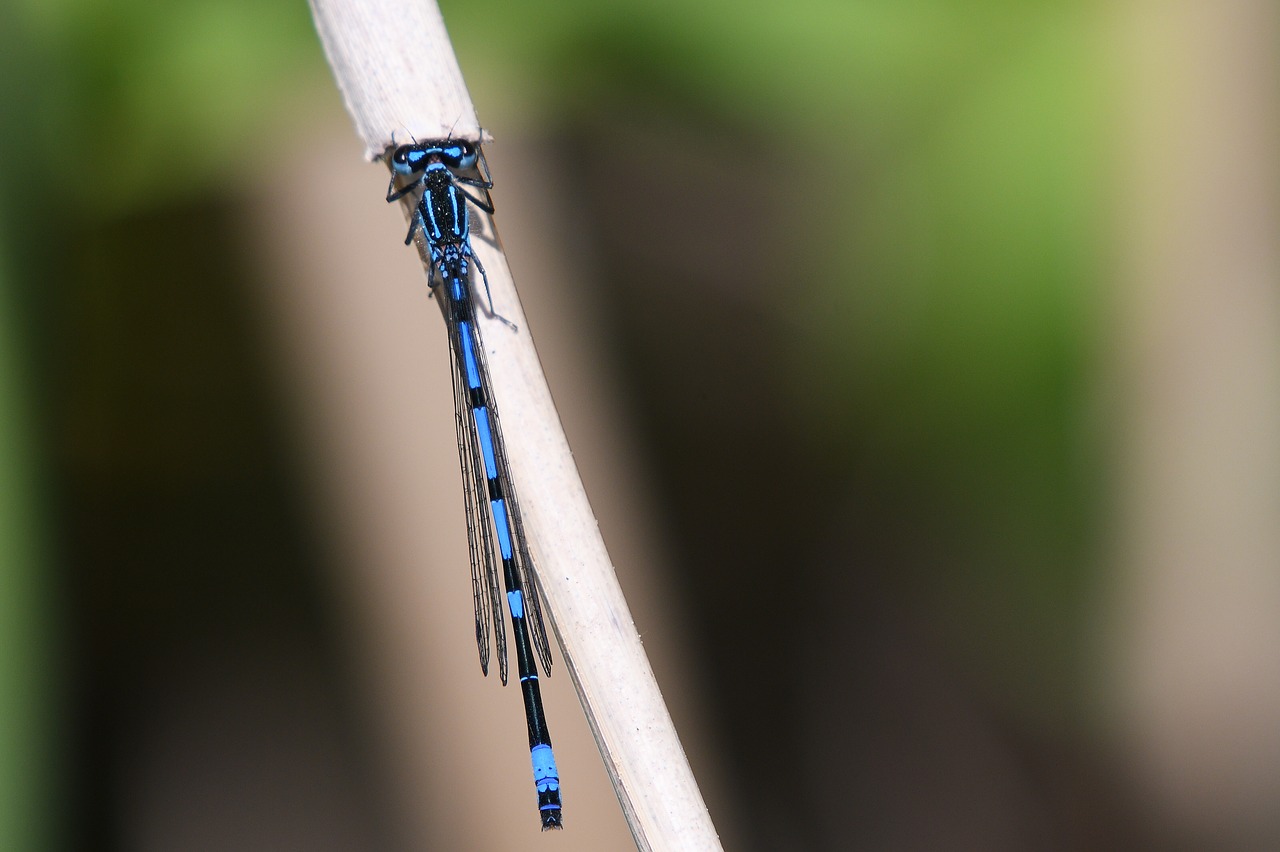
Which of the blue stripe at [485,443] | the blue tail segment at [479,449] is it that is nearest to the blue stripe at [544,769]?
the blue tail segment at [479,449]

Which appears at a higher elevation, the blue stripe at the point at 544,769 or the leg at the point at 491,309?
the leg at the point at 491,309

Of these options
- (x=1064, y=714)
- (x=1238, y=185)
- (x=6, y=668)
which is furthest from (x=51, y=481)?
(x=1238, y=185)

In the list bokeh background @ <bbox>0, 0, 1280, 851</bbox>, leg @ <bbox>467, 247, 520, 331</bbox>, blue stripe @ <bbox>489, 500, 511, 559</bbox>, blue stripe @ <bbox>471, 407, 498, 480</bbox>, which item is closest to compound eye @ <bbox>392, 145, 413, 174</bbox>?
leg @ <bbox>467, 247, 520, 331</bbox>

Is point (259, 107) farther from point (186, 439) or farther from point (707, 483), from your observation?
point (707, 483)

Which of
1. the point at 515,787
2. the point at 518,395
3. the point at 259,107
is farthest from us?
the point at 515,787

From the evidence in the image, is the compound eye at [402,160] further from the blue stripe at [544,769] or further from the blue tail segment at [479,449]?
the blue stripe at [544,769]

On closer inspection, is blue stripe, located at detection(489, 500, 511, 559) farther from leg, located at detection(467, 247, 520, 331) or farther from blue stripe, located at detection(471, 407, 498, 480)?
leg, located at detection(467, 247, 520, 331)

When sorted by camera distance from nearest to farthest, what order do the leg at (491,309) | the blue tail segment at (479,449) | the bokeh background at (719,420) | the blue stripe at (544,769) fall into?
the leg at (491,309), the blue tail segment at (479,449), the blue stripe at (544,769), the bokeh background at (719,420)

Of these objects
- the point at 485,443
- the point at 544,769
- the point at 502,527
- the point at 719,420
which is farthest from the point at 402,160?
the point at 719,420
